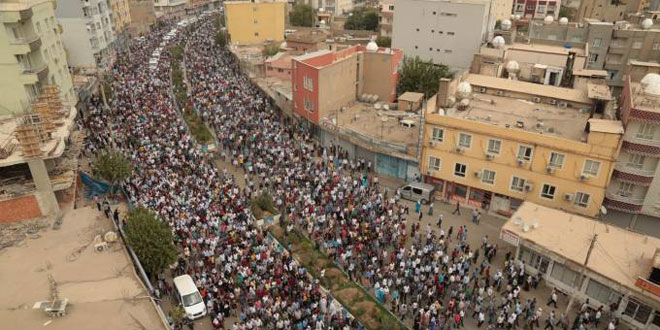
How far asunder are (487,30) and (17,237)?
51.6 meters

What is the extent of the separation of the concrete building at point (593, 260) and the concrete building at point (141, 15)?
9043cm

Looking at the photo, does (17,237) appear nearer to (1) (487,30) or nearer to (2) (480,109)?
(2) (480,109)

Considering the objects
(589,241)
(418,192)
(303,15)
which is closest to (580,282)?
(589,241)

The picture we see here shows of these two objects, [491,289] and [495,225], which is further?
[495,225]

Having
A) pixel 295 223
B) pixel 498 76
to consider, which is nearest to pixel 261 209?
pixel 295 223

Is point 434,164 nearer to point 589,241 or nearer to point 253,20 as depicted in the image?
point 589,241

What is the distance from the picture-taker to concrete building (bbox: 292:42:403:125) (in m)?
39.3

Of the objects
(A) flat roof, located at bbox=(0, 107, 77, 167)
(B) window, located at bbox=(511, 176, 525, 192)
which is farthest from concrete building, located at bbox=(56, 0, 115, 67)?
(B) window, located at bbox=(511, 176, 525, 192)

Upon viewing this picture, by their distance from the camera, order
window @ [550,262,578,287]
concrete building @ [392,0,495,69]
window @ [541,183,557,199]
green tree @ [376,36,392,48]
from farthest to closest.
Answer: green tree @ [376,36,392,48], concrete building @ [392,0,495,69], window @ [541,183,557,199], window @ [550,262,578,287]

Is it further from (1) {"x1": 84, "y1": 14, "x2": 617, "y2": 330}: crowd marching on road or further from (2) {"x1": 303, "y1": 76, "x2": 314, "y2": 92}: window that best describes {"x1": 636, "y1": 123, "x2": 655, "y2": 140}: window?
(2) {"x1": 303, "y1": 76, "x2": 314, "y2": 92}: window

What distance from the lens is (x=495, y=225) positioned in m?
29.6

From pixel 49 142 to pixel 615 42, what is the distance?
53802mm

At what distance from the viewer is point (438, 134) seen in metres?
31.1

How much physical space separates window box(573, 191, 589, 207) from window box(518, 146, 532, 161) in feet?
11.6
